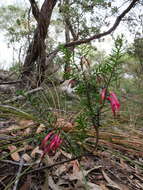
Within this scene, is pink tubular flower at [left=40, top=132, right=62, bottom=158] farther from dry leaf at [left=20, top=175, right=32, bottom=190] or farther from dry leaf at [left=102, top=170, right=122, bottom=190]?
dry leaf at [left=102, top=170, right=122, bottom=190]

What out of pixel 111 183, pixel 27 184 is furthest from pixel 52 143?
pixel 111 183

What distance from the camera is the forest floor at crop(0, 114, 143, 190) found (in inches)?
24.4

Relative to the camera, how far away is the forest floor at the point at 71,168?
62 cm

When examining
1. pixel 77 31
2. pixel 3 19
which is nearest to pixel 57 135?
pixel 77 31

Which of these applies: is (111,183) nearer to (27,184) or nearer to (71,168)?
(71,168)

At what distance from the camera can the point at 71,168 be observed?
0.73 metres

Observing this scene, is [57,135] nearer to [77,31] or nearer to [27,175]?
[27,175]

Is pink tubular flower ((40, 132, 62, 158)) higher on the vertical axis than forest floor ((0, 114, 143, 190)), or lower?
higher

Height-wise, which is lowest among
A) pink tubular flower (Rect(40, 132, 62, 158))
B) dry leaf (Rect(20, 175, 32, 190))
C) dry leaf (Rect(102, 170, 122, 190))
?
dry leaf (Rect(102, 170, 122, 190))

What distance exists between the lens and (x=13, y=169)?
0.66 m

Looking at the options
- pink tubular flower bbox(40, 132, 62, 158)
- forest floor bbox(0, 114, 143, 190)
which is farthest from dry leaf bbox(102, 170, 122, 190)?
pink tubular flower bbox(40, 132, 62, 158)

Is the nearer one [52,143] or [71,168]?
[52,143]

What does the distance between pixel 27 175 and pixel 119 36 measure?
0.53 meters

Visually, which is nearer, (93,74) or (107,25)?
(93,74)
